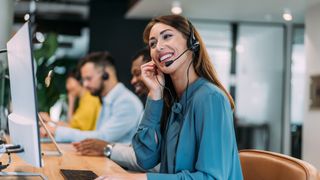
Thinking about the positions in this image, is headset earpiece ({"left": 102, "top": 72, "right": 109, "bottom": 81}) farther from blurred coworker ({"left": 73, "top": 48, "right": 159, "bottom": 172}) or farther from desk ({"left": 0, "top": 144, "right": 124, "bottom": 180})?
desk ({"left": 0, "top": 144, "right": 124, "bottom": 180})

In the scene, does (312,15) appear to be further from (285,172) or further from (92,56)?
(285,172)

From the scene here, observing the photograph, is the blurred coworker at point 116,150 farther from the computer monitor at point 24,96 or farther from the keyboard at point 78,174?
the computer monitor at point 24,96

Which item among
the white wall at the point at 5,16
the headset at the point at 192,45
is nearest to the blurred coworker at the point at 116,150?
the headset at the point at 192,45

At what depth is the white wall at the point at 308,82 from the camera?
20.0 ft

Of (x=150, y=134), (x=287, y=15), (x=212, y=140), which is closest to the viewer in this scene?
(x=212, y=140)

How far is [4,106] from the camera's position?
3580 mm

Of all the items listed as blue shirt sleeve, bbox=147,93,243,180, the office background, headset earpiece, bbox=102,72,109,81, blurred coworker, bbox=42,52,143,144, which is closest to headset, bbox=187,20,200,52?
blue shirt sleeve, bbox=147,93,243,180

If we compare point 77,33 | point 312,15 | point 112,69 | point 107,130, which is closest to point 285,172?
point 107,130

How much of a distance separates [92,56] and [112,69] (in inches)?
8.2

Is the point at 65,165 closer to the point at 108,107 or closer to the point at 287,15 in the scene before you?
the point at 108,107

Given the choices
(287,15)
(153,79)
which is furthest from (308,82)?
(153,79)

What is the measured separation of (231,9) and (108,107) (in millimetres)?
4045

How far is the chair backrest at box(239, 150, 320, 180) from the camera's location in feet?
4.94

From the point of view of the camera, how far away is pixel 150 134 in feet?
5.81
